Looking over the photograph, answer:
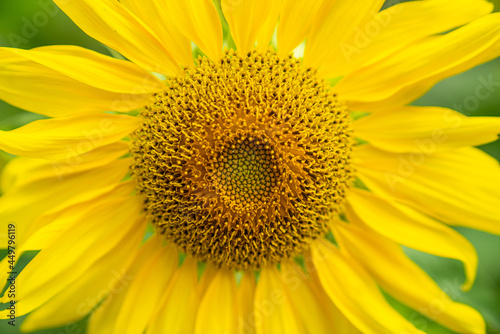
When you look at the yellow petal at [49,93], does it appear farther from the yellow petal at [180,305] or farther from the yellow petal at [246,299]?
the yellow petal at [246,299]

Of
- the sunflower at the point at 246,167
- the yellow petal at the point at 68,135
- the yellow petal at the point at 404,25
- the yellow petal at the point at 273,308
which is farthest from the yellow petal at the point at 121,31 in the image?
the yellow petal at the point at 273,308

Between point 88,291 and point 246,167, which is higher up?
point 246,167

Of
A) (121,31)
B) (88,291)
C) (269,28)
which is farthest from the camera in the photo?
(88,291)

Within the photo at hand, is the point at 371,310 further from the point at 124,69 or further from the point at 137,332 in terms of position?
the point at 124,69

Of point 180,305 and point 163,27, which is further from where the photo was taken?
point 180,305

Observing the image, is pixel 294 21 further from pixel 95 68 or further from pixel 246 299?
pixel 246 299

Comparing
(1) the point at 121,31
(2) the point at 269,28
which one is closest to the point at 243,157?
(2) the point at 269,28

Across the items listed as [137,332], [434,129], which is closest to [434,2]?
[434,129]
